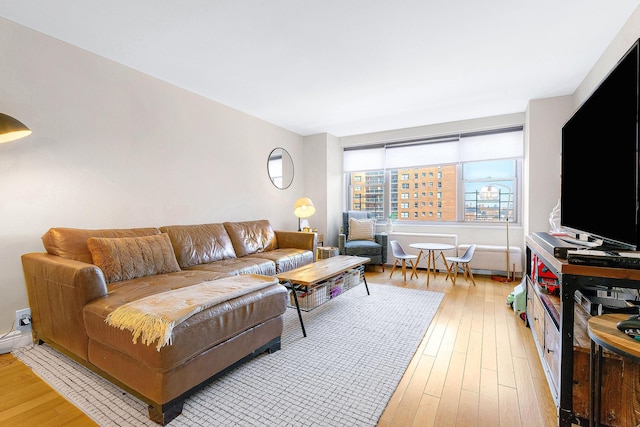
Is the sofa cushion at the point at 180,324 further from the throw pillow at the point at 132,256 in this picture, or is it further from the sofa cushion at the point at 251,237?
the sofa cushion at the point at 251,237

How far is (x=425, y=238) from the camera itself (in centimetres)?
481

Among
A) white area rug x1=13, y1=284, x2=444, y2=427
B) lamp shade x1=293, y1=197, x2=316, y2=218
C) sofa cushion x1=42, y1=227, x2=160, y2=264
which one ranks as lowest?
white area rug x1=13, y1=284, x2=444, y2=427

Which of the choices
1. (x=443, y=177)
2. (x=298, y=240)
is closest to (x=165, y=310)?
(x=298, y=240)

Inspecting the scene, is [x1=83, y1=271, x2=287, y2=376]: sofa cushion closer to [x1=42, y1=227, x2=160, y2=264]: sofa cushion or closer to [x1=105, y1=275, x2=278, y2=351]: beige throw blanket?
[x1=105, y1=275, x2=278, y2=351]: beige throw blanket

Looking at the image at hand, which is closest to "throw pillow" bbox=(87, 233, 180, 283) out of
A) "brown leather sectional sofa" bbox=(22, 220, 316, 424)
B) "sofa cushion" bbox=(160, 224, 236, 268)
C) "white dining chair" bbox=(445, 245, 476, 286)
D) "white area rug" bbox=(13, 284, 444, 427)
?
"brown leather sectional sofa" bbox=(22, 220, 316, 424)

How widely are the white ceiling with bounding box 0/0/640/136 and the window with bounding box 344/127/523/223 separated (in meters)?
0.99

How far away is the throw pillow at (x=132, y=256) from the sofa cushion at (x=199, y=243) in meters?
0.25

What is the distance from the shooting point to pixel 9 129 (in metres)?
1.87

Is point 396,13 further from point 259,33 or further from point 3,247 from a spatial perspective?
point 3,247

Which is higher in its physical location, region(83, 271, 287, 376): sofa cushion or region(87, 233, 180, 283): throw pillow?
region(87, 233, 180, 283): throw pillow

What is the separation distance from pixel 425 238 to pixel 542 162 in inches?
74.3

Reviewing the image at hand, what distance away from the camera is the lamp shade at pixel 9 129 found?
1844mm

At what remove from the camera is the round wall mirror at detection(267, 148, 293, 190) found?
4.79 m

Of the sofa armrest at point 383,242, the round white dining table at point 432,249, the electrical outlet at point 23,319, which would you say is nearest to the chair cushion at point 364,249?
the sofa armrest at point 383,242
